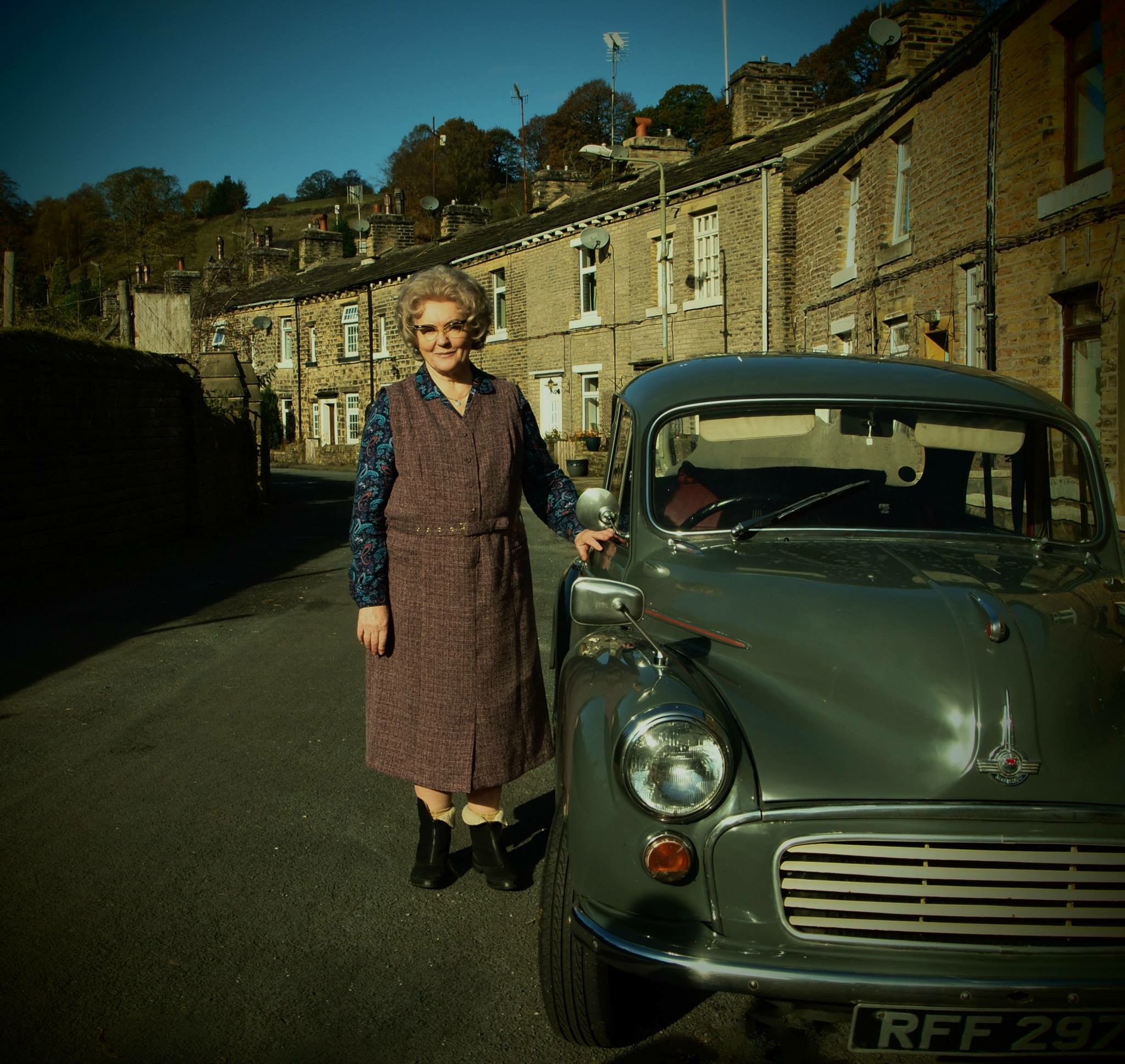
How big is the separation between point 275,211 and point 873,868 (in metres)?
120

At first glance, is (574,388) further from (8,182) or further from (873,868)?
(873,868)

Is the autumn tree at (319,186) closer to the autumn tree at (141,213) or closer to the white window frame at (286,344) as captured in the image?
the autumn tree at (141,213)

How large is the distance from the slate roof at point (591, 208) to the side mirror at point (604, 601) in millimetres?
13095

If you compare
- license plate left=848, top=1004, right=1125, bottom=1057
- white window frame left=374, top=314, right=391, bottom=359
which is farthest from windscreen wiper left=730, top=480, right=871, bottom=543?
white window frame left=374, top=314, right=391, bottom=359

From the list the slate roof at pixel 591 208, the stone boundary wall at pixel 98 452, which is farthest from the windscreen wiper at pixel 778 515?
the slate roof at pixel 591 208

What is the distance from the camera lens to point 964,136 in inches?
501

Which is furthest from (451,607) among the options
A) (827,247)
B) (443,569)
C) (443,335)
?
(827,247)

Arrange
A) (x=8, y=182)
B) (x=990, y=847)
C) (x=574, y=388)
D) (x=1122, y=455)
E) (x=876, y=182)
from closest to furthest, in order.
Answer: (x=990, y=847), (x=1122, y=455), (x=876, y=182), (x=574, y=388), (x=8, y=182)

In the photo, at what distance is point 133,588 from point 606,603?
8.23 meters

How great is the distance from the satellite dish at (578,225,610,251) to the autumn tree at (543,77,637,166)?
40.4 metres

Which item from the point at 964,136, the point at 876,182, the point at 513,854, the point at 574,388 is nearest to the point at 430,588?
the point at 513,854

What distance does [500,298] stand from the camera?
101 ft

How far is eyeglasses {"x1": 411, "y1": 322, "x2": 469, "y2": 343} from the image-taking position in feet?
10.9

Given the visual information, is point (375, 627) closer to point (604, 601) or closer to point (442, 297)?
point (604, 601)
